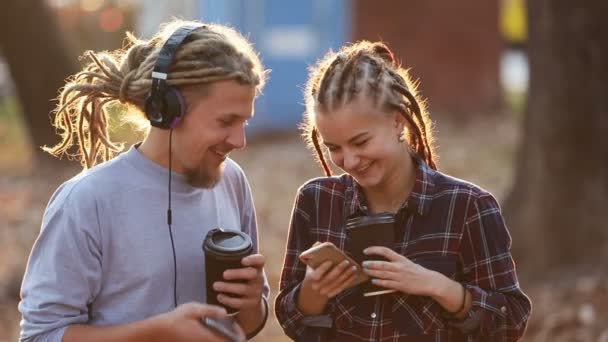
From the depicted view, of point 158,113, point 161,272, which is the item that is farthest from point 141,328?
point 158,113

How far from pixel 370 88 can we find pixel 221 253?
614 mm

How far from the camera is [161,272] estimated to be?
128 inches

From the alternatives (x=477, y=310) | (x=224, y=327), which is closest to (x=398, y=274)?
(x=477, y=310)

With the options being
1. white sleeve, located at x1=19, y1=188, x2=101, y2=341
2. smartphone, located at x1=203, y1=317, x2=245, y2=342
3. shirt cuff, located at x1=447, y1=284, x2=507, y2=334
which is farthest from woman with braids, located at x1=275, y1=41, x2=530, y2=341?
white sleeve, located at x1=19, y1=188, x2=101, y2=341

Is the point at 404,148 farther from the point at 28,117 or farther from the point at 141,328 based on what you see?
the point at 28,117

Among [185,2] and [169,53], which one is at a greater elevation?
[169,53]

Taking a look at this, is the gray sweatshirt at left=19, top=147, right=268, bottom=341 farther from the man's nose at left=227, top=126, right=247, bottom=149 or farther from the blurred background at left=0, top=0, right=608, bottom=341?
the blurred background at left=0, top=0, right=608, bottom=341

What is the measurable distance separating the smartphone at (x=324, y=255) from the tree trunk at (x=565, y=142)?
3880 mm

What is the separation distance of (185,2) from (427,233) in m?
12.1

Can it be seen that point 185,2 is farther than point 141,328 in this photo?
Yes

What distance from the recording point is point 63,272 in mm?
3127

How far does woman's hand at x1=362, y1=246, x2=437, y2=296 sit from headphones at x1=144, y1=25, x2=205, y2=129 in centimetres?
64

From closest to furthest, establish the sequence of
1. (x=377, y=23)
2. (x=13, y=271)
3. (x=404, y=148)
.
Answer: (x=404, y=148), (x=13, y=271), (x=377, y=23)

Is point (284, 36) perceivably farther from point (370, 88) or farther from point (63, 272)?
point (63, 272)
